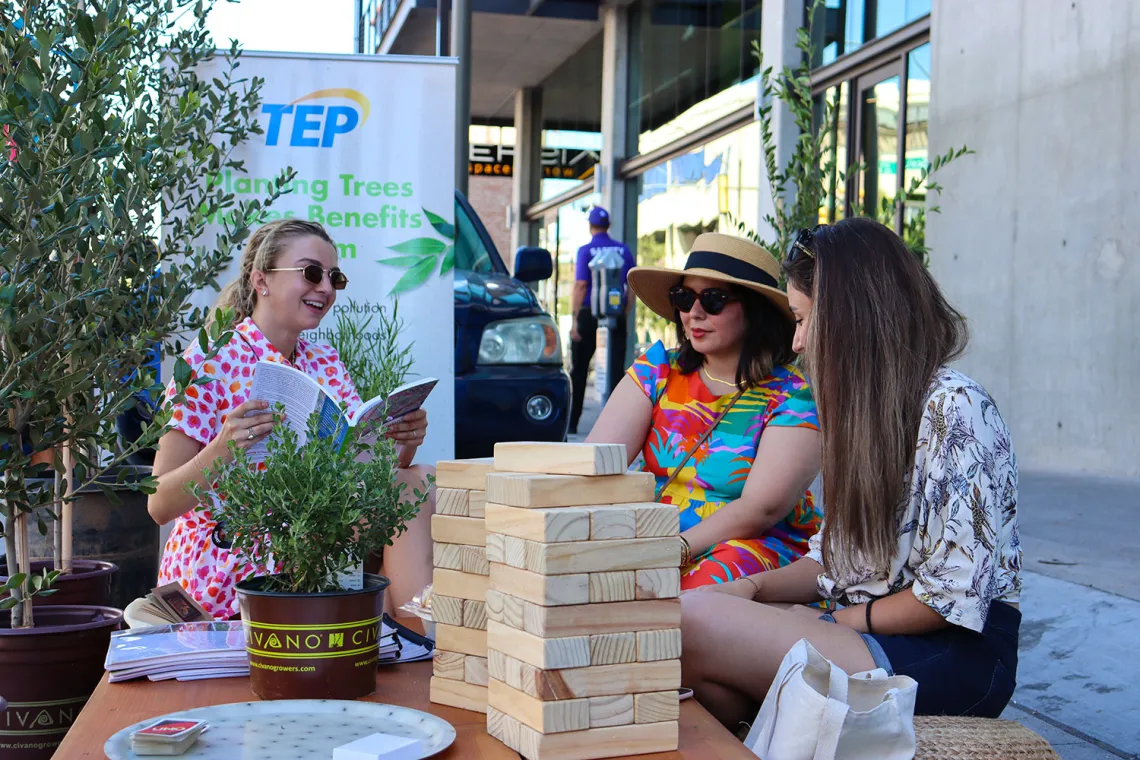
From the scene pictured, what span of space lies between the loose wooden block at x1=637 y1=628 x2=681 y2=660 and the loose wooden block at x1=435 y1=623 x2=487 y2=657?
0.88 feet

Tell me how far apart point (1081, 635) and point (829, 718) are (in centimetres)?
248

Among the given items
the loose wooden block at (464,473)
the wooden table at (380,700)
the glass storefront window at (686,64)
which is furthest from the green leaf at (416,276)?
the glass storefront window at (686,64)

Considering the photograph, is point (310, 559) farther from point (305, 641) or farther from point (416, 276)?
point (416, 276)

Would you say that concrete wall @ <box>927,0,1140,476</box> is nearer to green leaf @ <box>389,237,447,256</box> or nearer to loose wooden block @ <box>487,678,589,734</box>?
green leaf @ <box>389,237,447,256</box>

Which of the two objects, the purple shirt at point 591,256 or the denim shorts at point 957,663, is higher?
the purple shirt at point 591,256

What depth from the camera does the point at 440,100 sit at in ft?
17.7

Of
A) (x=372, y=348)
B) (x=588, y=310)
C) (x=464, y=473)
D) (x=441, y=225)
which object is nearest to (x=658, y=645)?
(x=464, y=473)

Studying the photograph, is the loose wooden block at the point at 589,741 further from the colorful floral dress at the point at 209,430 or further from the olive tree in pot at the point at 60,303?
the colorful floral dress at the point at 209,430

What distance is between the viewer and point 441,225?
213 inches

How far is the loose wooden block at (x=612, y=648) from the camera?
5.06 feet

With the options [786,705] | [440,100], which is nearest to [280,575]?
[786,705]

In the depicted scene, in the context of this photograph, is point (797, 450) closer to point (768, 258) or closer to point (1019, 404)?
point (768, 258)

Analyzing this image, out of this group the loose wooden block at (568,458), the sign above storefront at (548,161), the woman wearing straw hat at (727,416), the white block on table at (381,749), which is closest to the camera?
the white block on table at (381,749)

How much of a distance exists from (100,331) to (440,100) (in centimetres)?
299
